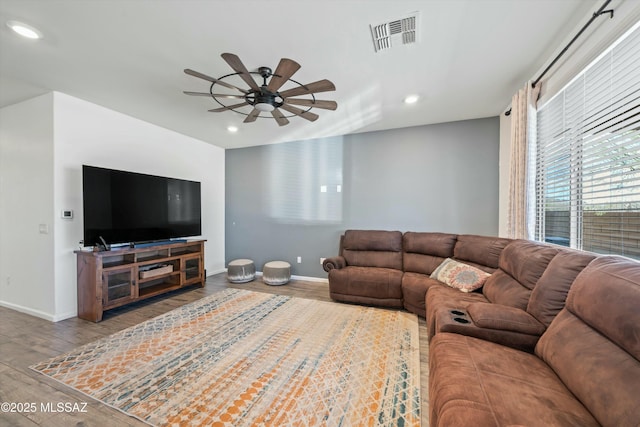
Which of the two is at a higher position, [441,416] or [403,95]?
[403,95]

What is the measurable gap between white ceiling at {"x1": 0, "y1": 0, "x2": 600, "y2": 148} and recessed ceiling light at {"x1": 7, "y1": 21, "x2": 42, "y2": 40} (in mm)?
40

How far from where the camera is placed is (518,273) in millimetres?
1882

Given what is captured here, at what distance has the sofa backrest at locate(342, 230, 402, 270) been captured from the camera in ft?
11.5

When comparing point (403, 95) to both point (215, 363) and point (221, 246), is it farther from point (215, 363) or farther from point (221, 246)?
point (221, 246)

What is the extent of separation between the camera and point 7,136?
2973 millimetres

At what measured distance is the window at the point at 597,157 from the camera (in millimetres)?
1347

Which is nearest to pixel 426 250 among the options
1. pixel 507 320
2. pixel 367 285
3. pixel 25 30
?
pixel 367 285

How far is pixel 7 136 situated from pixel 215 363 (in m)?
3.95

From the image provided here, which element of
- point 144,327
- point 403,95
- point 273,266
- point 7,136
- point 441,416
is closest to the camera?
point 441,416

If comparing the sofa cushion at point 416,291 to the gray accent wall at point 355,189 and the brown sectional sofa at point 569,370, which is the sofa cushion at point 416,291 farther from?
the brown sectional sofa at point 569,370

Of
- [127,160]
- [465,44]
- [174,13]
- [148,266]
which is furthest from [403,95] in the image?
[148,266]

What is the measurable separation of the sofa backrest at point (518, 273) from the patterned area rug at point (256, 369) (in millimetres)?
854

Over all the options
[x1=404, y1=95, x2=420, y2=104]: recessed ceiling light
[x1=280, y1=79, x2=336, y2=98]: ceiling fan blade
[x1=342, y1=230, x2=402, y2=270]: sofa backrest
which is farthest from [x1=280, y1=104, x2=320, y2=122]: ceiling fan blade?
[x1=342, y1=230, x2=402, y2=270]: sofa backrest

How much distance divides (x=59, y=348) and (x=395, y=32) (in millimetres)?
3904
